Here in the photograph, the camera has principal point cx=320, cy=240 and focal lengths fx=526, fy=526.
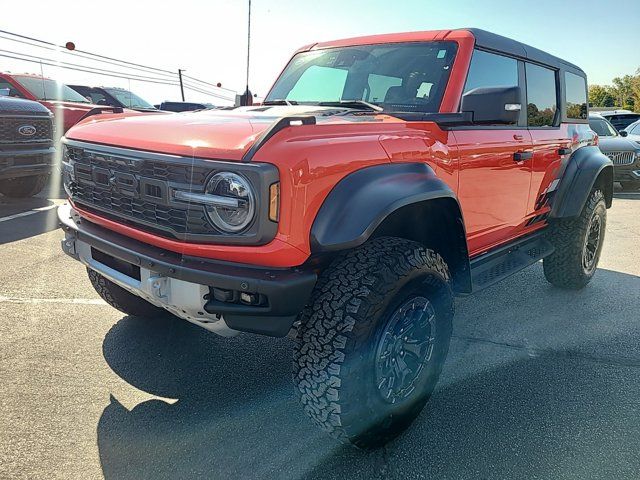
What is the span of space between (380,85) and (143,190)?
5.62 ft

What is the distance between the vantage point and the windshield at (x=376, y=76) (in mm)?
3066

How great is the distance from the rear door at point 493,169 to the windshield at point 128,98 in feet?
34.6

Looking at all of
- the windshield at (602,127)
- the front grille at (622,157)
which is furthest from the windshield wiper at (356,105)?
the windshield at (602,127)

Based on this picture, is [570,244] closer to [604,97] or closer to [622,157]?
[622,157]

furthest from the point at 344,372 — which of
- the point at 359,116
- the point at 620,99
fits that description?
the point at 620,99

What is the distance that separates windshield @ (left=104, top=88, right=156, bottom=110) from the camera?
12382 mm

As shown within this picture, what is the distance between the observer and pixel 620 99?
6153 cm

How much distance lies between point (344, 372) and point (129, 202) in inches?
47.5

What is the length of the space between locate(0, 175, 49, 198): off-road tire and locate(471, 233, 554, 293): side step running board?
21.4 ft

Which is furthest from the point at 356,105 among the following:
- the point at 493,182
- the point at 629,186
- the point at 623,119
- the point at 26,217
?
the point at 623,119

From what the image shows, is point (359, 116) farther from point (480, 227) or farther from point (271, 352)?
point (271, 352)

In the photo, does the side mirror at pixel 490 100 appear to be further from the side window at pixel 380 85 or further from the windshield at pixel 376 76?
the side window at pixel 380 85

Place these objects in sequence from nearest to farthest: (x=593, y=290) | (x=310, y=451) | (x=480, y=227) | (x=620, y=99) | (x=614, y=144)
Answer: (x=310, y=451) < (x=480, y=227) < (x=593, y=290) < (x=614, y=144) < (x=620, y=99)

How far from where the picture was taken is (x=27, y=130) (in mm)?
6742
